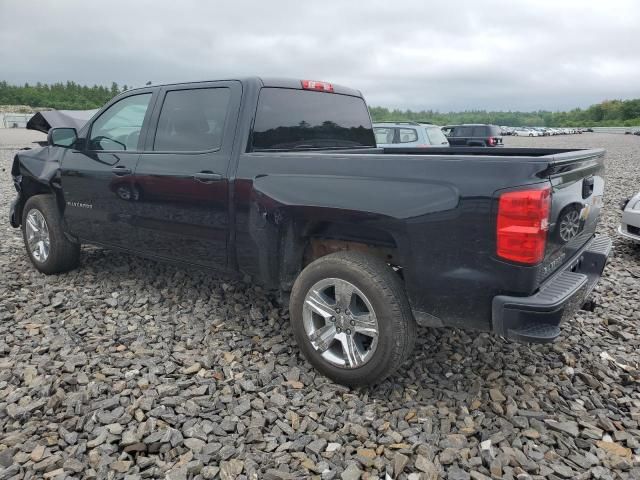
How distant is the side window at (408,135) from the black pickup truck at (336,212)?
6929mm

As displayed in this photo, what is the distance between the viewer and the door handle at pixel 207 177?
350 cm

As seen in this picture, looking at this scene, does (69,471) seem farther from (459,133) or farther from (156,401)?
(459,133)

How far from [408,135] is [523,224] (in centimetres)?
942

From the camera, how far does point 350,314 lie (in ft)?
9.87

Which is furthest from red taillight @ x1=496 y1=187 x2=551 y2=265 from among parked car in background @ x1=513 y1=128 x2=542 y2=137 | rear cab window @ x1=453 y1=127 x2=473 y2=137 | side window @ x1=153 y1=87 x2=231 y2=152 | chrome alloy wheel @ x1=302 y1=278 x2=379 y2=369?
parked car in background @ x1=513 y1=128 x2=542 y2=137

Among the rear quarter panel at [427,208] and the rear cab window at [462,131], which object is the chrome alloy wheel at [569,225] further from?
the rear cab window at [462,131]

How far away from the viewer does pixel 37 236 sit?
5.15 metres

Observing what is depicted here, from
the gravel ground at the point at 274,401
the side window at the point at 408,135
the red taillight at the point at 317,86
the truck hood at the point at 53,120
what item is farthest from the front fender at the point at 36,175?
the side window at the point at 408,135

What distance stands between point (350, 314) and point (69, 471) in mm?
1644

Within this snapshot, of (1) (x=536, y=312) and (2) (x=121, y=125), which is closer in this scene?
(1) (x=536, y=312)

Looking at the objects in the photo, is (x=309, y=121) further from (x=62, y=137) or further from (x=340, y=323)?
(x=62, y=137)

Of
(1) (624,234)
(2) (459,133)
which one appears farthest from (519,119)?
(1) (624,234)

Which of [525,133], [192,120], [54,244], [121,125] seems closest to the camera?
[192,120]

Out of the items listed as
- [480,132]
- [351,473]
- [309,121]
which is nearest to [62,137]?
[309,121]
